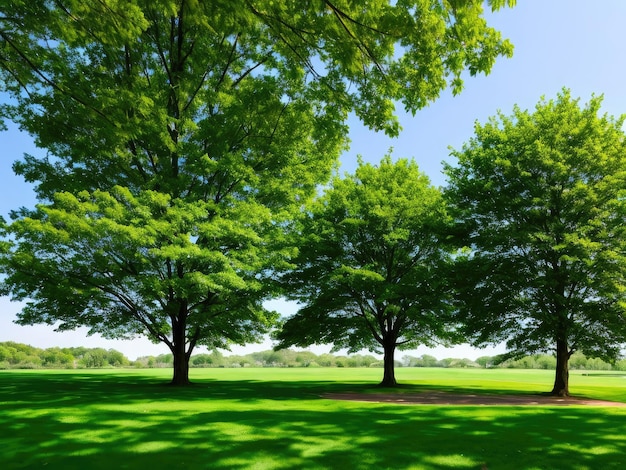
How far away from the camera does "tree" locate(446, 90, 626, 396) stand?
21641 mm

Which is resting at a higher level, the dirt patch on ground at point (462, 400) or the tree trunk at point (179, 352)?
the tree trunk at point (179, 352)

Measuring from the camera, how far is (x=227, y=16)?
300 inches

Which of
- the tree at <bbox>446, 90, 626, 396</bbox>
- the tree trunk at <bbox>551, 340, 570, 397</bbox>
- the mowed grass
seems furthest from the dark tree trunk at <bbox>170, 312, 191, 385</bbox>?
the tree trunk at <bbox>551, 340, 570, 397</bbox>

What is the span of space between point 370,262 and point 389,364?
21.2ft

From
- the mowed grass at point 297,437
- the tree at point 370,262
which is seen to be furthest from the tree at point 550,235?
the mowed grass at point 297,437

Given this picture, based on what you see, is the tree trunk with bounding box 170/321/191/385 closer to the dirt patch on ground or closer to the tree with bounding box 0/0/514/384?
the tree with bounding box 0/0/514/384

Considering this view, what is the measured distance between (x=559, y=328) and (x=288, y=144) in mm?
16910

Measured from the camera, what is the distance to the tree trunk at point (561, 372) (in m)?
21.8

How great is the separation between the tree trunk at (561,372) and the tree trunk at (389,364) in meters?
8.72

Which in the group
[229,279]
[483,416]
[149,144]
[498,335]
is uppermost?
[149,144]

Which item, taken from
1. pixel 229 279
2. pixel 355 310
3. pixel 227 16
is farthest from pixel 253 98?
pixel 355 310

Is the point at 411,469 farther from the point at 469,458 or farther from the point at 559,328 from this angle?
the point at 559,328

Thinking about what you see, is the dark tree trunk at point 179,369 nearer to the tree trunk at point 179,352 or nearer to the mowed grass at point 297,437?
the tree trunk at point 179,352

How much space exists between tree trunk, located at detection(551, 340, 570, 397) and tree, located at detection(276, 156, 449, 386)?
20.2 feet
